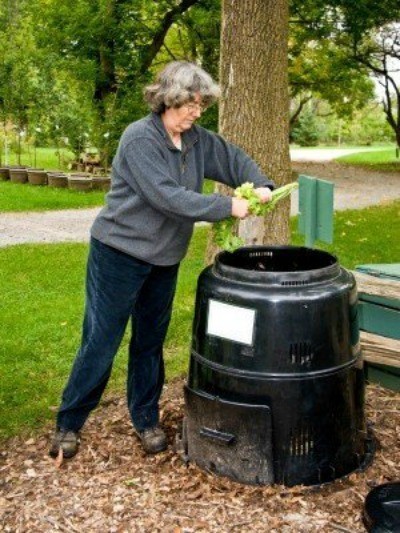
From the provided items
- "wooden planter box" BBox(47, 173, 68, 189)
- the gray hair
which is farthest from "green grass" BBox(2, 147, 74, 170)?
the gray hair

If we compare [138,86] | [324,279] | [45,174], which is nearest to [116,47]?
[138,86]

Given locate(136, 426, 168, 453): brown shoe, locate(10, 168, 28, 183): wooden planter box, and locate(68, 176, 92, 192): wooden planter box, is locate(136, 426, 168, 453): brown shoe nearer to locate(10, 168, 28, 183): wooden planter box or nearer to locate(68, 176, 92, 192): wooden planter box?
locate(68, 176, 92, 192): wooden planter box

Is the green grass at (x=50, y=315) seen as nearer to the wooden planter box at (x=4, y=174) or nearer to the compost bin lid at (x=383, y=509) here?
the compost bin lid at (x=383, y=509)

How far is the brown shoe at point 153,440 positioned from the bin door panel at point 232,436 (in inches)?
12.1

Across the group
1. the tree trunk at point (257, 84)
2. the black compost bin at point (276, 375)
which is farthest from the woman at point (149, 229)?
the tree trunk at point (257, 84)

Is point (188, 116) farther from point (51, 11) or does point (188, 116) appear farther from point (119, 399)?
point (51, 11)

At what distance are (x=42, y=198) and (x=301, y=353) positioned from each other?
12.0m

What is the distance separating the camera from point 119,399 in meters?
4.72

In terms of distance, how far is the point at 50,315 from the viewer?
6.63 meters

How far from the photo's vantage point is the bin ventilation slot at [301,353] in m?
3.24

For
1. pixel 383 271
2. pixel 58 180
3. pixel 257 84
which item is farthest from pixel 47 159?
pixel 383 271

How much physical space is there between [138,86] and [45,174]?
2968mm

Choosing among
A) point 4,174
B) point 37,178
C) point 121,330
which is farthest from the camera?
point 4,174

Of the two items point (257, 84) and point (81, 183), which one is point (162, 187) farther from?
point (81, 183)
